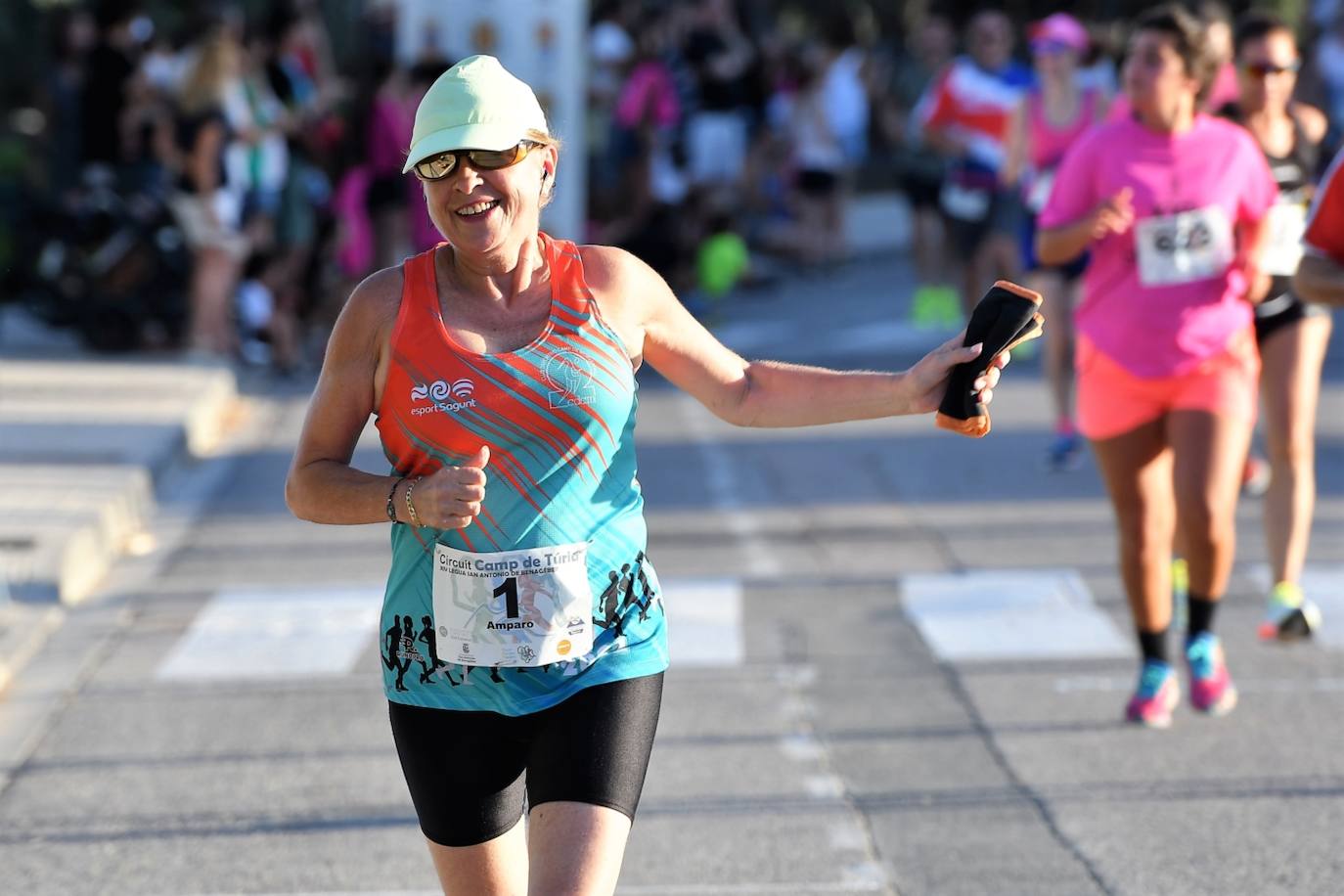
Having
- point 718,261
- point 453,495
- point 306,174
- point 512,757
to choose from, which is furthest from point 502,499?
point 718,261

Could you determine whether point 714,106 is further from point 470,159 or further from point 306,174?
point 470,159

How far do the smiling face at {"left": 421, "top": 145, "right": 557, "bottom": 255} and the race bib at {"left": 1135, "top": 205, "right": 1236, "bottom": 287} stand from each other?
3081 millimetres

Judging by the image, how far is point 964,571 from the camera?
29.6ft

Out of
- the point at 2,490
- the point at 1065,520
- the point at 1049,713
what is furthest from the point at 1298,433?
the point at 2,490

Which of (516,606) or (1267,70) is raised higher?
(516,606)

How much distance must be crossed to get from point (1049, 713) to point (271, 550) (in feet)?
13.9

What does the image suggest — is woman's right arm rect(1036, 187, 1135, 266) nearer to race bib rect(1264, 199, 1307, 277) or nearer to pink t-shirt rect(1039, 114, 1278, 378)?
pink t-shirt rect(1039, 114, 1278, 378)

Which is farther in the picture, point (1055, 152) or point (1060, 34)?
point (1060, 34)

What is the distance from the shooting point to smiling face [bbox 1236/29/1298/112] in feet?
23.4

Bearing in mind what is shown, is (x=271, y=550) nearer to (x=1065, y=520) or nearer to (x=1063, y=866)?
(x=1065, y=520)

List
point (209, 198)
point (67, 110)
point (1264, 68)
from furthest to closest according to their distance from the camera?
point (67, 110) < point (209, 198) < point (1264, 68)

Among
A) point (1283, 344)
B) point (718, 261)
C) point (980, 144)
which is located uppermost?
point (1283, 344)

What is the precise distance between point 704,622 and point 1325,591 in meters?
2.55

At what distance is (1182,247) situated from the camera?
247 inches
